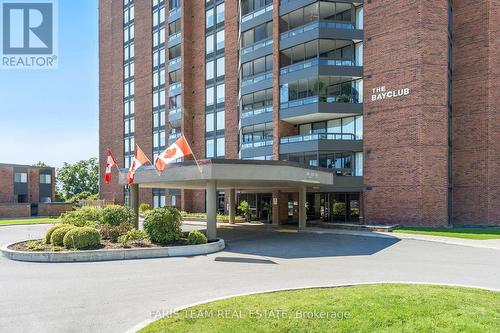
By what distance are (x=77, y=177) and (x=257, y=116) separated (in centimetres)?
6247

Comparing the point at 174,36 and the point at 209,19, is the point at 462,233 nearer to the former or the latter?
the point at 209,19

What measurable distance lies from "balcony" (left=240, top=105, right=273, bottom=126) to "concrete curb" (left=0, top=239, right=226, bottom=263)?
1925 cm

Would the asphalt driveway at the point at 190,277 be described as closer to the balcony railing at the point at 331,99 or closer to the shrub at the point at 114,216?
the shrub at the point at 114,216

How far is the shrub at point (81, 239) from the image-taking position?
1652 cm

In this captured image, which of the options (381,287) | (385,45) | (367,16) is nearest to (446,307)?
(381,287)

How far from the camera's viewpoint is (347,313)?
25.5ft

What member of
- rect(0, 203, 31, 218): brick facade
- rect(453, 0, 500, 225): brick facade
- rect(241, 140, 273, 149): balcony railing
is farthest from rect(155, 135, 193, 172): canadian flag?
rect(0, 203, 31, 218): brick facade

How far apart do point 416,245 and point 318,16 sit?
20347mm

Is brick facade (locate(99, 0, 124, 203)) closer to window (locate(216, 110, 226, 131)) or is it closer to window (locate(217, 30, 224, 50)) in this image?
window (locate(216, 110, 226, 131))

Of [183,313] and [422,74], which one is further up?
[422,74]

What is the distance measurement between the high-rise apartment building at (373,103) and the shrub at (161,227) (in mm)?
9333

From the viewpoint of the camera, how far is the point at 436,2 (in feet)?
95.0

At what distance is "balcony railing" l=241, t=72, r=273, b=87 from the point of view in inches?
1371

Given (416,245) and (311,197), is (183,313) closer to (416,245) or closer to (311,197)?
(416,245)
